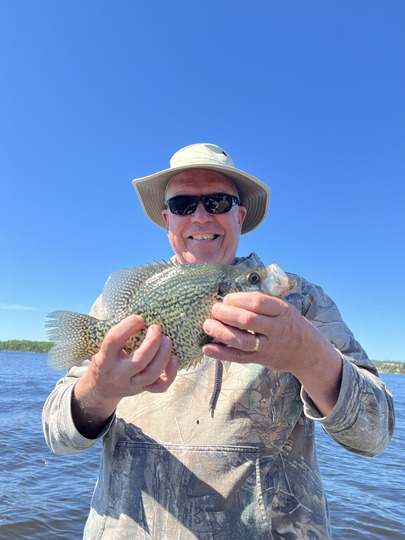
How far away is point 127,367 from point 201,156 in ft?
7.40

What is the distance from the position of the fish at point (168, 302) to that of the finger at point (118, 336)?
0.18 meters

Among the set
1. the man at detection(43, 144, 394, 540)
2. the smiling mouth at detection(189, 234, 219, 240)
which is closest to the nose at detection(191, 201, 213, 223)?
the smiling mouth at detection(189, 234, 219, 240)

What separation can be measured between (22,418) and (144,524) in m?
15.3

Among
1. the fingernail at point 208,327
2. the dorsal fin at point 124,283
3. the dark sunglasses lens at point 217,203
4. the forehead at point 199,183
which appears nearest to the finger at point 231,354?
the fingernail at point 208,327

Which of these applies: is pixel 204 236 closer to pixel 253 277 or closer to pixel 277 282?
pixel 253 277

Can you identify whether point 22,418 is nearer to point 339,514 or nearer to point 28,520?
point 28,520

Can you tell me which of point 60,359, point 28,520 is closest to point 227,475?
point 60,359

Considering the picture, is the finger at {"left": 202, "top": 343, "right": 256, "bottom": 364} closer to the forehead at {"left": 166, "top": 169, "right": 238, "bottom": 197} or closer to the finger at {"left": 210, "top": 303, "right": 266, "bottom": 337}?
the finger at {"left": 210, "top": 303, "right": 266, "bottom": 337}

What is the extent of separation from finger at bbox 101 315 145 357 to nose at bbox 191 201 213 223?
1.46 meters

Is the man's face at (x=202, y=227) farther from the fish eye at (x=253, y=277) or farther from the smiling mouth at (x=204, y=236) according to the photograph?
the fish eye at (x=253, y=277)

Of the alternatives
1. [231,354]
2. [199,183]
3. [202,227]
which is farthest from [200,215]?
[231,354]

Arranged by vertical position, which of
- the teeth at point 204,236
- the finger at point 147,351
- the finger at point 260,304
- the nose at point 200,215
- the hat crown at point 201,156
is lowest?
the finger at point 147,351

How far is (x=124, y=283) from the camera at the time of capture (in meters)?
3.14

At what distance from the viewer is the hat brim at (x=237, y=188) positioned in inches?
154
